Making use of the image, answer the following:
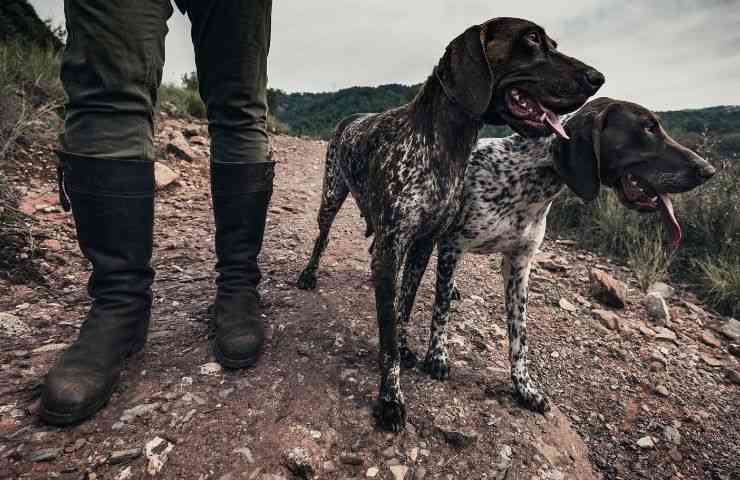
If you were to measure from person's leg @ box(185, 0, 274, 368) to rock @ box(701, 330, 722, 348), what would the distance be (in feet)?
10.6

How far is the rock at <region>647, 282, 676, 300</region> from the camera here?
3.69m

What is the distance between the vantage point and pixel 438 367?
2.08 metres

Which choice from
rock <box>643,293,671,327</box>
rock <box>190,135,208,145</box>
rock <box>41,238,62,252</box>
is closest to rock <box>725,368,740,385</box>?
rock <box>643,293,671,327</box>

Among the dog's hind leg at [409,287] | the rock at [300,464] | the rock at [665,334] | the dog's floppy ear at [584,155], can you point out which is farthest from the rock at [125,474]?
the rock at [665,334]

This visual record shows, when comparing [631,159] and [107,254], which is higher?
[631,159]

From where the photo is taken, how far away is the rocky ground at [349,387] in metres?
1.40

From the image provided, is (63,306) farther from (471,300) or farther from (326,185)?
(471,300)

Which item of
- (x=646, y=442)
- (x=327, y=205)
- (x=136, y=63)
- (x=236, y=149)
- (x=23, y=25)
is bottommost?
(x=646, y=442)

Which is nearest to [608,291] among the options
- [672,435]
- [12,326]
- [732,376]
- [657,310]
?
[657,310]

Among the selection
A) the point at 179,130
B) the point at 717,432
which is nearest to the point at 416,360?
the point at 717,432

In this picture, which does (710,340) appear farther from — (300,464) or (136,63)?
(136,63)

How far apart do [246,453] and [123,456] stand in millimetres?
374

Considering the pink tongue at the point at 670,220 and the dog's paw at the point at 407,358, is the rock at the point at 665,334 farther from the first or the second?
the dog's paw at the point at 407,358

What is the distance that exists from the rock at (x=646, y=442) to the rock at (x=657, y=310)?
1.50m
